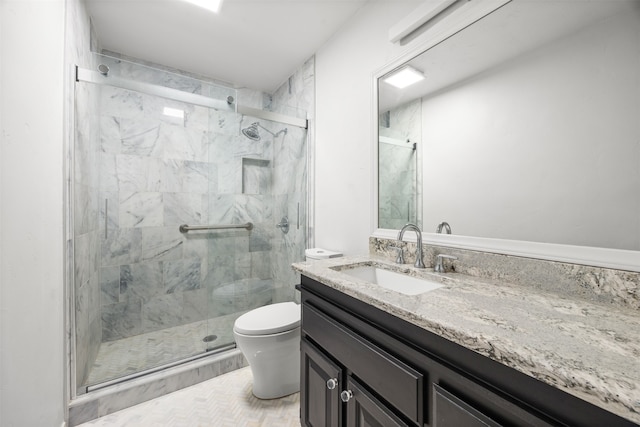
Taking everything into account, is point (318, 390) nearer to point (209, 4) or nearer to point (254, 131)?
point (254, 131)

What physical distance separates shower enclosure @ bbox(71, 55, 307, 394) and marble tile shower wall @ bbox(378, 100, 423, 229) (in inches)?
35.4

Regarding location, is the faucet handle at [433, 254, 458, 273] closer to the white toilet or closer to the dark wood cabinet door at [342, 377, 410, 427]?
the dark wood cabinet door at [342, 377, 410, 427]

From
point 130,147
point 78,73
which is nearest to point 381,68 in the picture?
point 78,73

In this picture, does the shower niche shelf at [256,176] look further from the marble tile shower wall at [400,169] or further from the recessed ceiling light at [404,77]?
the recessed ceiling light at [404,77]

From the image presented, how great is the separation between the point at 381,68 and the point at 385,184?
27.4 inches

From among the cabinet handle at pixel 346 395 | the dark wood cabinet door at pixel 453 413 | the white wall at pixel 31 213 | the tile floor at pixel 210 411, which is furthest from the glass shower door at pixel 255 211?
the dark wood cabinet door at pixel 453 413

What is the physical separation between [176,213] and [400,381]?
213 centimetres

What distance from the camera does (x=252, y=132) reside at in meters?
2.29

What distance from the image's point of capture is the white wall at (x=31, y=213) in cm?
86

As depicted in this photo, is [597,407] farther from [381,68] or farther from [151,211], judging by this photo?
[151,211]

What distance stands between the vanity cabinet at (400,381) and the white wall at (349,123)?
0.74 m

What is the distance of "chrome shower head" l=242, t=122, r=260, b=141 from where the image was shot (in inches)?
89.2

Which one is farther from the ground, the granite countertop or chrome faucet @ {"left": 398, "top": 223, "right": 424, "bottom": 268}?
chrome faucet @ {"left": 398, "top": 223, "right": 424, "bottom": 268}

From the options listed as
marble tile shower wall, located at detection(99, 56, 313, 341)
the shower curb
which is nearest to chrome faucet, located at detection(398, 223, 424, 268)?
marble tile shower wall, located at detection(99, 56, 313, 341)
